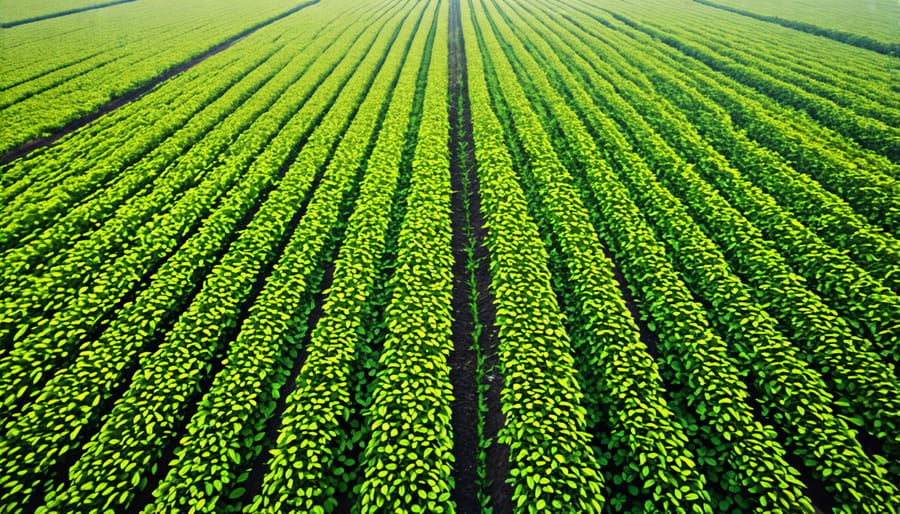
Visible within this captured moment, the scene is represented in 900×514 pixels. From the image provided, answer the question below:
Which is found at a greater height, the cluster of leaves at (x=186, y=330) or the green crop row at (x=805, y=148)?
the green crop row at (x=805, y=148)

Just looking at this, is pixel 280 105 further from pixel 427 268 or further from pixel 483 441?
pixel 483 441

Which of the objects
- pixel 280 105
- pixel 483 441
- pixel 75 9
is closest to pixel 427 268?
pixel 483 441

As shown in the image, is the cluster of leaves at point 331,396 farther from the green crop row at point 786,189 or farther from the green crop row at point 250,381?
the green crop row at point 786,189

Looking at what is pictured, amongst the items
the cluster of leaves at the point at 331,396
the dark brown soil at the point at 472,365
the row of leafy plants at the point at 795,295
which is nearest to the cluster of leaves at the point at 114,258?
the cluster of leaves at the point at 331,396

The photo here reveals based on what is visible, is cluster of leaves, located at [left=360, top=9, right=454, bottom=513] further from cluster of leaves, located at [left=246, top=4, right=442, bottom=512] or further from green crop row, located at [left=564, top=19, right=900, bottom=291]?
green crop row, located at [left=564, top=19, right=900, bottom=291]

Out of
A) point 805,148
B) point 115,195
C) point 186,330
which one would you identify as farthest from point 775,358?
point 115,195

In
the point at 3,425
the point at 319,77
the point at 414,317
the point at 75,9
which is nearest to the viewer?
the point at 3,425

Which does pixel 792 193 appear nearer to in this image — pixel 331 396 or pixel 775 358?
pixel 775 358

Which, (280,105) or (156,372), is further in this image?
(280,105)
